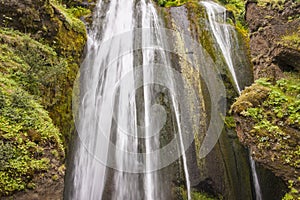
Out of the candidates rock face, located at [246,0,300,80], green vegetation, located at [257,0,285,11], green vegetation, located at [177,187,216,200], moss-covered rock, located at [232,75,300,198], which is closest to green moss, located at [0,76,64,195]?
green vegetation, located at [177,187,216,200]

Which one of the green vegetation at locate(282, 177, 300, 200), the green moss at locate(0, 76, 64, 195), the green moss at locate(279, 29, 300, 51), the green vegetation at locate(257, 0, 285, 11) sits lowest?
the green vegetation at locate(282, 177, 300, 200)

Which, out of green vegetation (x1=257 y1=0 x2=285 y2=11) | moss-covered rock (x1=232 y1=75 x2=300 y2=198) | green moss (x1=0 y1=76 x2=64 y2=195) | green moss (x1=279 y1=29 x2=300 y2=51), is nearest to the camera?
green moss (x1=0 y1=76 x2=64 y2=195)

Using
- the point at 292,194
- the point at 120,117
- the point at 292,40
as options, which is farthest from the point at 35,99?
the point at 292,40

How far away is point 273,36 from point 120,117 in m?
5.20

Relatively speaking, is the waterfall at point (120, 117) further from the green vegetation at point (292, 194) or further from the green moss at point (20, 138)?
the green vegetation at point (292, 194)

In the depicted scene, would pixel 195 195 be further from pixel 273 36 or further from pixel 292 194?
pixel 273 36

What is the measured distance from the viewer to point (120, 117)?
8.07m

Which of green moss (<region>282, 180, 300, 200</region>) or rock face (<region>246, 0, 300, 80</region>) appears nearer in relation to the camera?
green moss (<region>282, 180, 300, 200</region>)

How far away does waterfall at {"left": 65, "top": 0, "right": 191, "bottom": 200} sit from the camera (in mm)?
7164

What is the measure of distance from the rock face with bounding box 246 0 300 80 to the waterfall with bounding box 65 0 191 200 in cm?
293

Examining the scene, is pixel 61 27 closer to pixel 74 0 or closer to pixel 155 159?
pixel 74 0

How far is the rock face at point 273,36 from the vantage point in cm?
691

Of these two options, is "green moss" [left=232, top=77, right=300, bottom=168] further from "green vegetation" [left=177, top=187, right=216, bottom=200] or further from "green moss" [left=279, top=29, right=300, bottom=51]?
"green vegetation" [left=177, top=187, right=216, bottom=200]

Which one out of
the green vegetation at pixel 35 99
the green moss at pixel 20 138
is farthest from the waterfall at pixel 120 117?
the green moss at pixel 20 138
